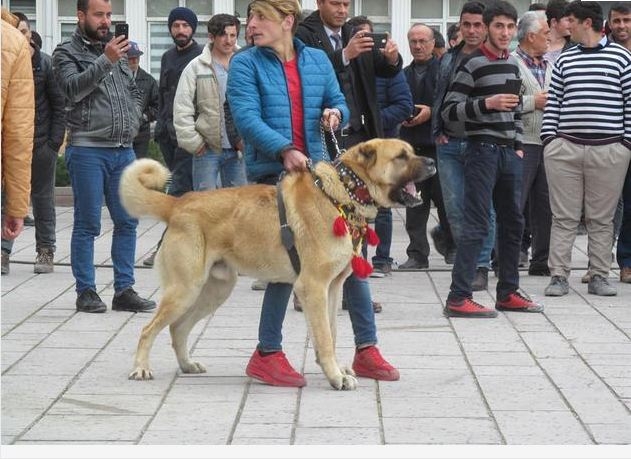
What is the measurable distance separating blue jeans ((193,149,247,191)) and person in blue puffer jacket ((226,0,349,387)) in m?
4.06

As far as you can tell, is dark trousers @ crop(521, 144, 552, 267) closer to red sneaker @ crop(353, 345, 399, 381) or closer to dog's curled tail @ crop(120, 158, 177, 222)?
red sneaker @ crop(353, 345, 399, 381)

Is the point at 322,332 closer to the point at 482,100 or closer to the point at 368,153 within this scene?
the point at 368,153

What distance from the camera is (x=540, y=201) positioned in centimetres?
1203

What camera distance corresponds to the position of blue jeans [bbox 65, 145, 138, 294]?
958cm

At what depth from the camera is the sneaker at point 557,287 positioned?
10.7 meters

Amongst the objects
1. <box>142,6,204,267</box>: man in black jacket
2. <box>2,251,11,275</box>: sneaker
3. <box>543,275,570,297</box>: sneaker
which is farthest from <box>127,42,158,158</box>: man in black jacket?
<box>543,275,570,297</box>: sneaker

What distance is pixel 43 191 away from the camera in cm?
1250

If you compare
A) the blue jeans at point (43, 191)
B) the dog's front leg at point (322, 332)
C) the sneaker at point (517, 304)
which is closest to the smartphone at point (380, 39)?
the sneaker at point (517, 304)

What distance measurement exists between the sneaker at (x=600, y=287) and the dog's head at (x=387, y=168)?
381 cm

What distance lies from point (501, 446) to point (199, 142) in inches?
243

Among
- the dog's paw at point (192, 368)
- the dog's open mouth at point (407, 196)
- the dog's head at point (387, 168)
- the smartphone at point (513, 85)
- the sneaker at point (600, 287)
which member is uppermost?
the smartphone at point (513, 85)

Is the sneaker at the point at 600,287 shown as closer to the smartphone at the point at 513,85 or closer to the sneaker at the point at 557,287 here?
the sneaker at the point at 557,287

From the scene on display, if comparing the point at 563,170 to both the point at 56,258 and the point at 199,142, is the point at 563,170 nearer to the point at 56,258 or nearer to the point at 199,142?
the point at 199,142

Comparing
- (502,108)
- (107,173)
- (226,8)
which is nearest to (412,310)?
(502,108)
